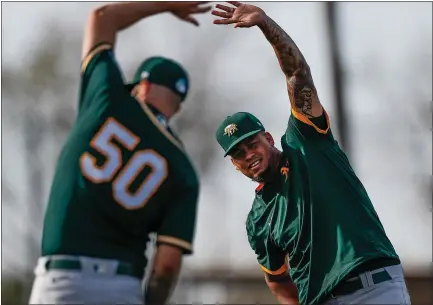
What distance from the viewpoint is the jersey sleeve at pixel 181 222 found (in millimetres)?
5738

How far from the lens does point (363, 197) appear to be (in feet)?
19.1

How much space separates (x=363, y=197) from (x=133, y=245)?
133cm

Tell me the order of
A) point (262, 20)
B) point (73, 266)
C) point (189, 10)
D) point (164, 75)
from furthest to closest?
1. point (189, 10)
2. point (164, 75)
3. point (262, 20)
4. point (73, 266)

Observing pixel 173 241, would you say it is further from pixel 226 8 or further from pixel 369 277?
pixel 226 8

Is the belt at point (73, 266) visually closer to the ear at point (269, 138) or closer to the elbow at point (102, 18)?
the ear at point (269, 138)

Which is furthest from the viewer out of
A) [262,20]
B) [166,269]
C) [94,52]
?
[94,52]

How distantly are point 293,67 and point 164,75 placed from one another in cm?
84

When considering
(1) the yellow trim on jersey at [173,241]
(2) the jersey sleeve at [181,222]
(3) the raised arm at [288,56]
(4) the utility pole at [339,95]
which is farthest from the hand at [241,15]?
(4) the utility pole at [339,95]

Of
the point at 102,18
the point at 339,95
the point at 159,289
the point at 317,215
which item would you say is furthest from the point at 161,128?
the point at 339,95

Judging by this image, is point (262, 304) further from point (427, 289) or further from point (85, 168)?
point (85, 168)

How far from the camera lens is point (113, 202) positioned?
5664 millimetres

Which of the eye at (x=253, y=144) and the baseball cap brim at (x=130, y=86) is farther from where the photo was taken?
the baseball cap brim at (x=130, y=86)

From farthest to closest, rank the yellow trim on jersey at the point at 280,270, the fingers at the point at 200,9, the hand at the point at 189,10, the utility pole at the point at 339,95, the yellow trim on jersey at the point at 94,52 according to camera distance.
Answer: the utility pole at the point at 339,95 < the fingers at the point at 200,9 < the hand at the point at 189,10 < the yellow trim on jersey at the point at 280,270 < the yellow trim on jersey at the point at 94,52

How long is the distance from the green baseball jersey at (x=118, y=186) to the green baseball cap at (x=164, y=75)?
0.28m
